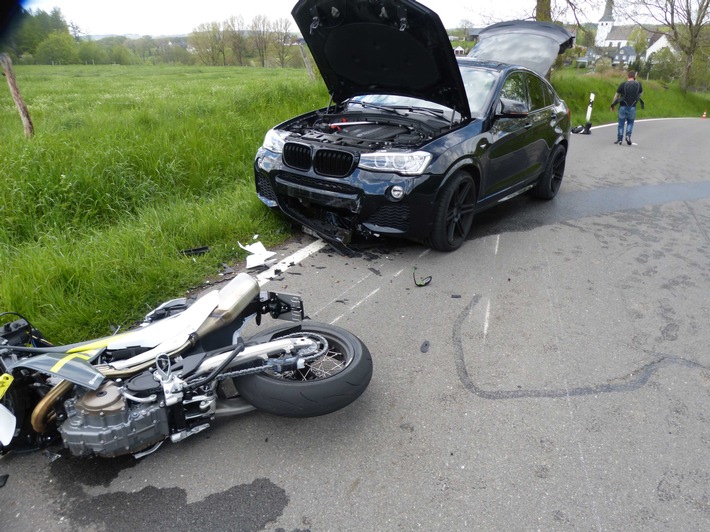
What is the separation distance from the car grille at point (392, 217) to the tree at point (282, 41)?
67.1 metres

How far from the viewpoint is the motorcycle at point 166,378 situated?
7.63 feet

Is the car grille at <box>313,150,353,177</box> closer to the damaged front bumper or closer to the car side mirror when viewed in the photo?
the damaged front bumper

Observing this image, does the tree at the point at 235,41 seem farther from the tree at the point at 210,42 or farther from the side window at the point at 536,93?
the side window at the point at 536,93

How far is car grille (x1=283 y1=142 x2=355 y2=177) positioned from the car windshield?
49.4 inches

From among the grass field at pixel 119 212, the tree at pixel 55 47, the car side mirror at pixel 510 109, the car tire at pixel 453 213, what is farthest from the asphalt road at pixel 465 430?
the tree at pixel 55 47

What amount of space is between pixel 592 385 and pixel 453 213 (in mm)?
2320

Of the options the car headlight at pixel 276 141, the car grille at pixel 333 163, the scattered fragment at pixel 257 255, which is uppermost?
the car headlight at pixel 276 141

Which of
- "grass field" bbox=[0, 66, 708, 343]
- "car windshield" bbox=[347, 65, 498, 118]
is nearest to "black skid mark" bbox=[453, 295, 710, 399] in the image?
"grass field" bbox=[0, 66, 708, 343]

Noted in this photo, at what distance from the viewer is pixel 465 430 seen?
2836 millimetres

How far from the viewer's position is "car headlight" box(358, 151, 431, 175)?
4625 mm

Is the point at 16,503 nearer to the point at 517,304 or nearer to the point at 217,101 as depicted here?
the point at 517,304

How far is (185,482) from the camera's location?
2.46m

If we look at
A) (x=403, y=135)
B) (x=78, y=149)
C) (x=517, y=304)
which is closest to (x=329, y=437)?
(x=517, y=304)

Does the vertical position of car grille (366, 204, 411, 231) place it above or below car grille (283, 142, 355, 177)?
below
